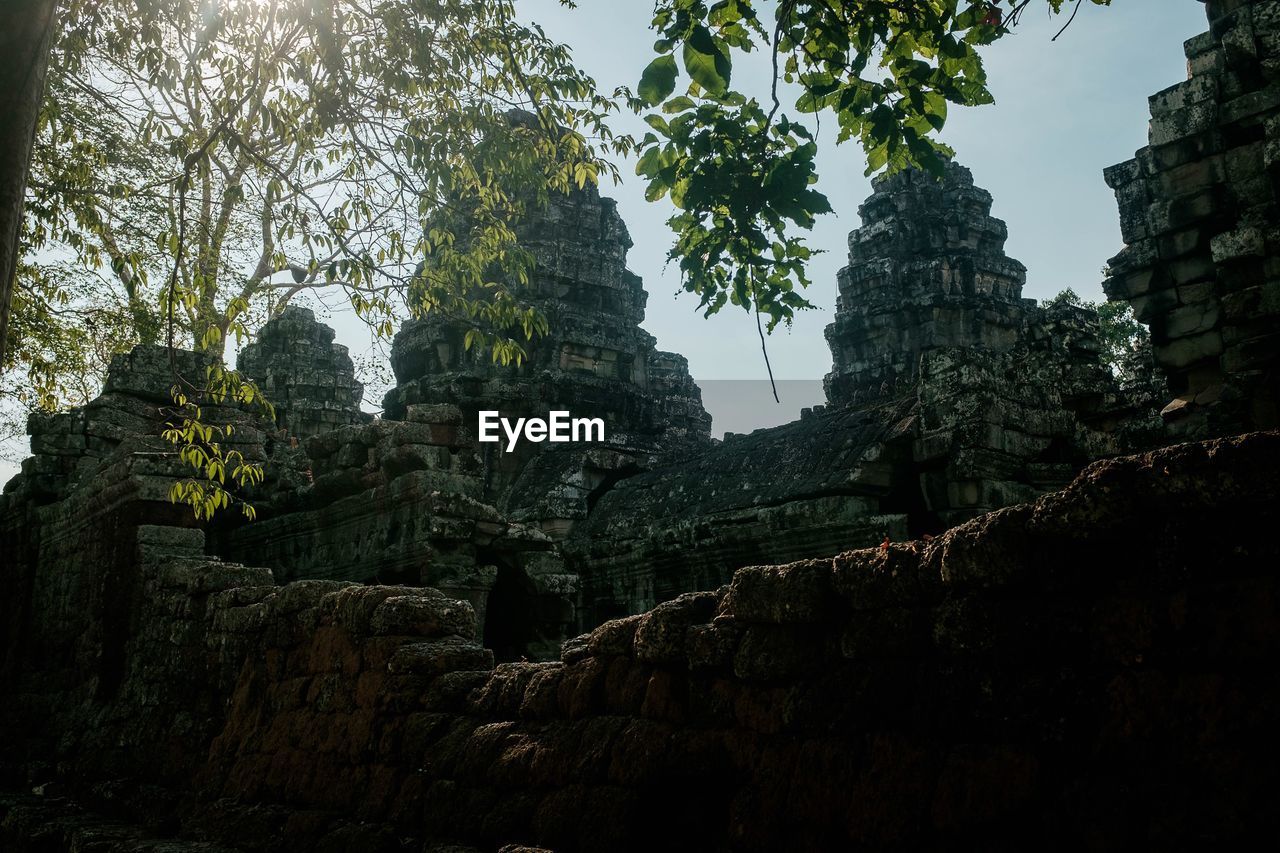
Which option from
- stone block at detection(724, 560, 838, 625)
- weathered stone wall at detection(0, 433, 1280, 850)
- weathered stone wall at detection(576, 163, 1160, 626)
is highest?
weathered stone wall at detection(576, 163, 1160, 626)

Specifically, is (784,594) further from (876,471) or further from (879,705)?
(876,471)

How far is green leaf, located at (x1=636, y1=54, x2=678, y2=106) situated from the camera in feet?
18.3

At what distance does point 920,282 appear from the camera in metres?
25.1

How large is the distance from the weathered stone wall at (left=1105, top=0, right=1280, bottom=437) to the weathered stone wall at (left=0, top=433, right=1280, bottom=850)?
7570mm

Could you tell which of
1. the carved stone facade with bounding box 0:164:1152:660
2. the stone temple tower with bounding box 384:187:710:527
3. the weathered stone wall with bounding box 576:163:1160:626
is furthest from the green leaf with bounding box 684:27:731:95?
the stone temple tower with bounding box 384:187:710:527

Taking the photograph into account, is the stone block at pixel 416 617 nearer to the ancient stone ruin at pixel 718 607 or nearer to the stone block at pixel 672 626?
the ancient stone ruin at pixel 718 607

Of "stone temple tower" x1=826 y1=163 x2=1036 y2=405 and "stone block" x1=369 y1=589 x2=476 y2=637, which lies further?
"stone temple tower" x1=826 y1=163 x2=1036 y2=405

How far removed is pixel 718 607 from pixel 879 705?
90cm

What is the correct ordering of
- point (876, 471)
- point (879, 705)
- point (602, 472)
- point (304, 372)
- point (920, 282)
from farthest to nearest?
point (304, 372)
point (920, 282)
point (602, 472)
point (876, 471)
point (879, 705)

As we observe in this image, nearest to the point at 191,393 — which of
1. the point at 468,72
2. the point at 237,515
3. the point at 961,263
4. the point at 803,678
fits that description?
the point at 237,515

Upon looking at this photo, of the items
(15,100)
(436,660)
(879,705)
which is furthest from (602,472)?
(879,705)

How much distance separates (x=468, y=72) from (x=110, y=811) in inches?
255

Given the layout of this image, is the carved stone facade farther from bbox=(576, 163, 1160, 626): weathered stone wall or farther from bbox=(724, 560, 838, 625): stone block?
bbox=(724, 560, 838, 625): stone block

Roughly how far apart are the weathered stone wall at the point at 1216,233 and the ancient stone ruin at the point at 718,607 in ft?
0.12
